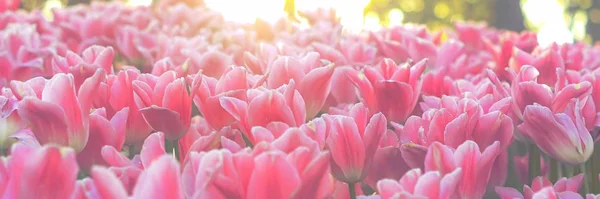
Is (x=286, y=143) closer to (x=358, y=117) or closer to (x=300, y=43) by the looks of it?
(x=358, y=117)

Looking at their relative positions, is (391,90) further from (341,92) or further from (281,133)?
(281,133)

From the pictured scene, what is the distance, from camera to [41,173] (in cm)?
126

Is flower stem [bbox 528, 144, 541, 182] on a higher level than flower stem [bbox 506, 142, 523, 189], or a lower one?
higher

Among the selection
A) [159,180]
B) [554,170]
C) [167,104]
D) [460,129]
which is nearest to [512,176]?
[554,170]

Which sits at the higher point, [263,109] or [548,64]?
[263,109]

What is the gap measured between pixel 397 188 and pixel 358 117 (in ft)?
1.46

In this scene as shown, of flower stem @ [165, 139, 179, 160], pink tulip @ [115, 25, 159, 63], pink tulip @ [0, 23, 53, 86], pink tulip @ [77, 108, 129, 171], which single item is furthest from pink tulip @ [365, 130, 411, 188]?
pink tulip @ [115, 25, 159, 63]

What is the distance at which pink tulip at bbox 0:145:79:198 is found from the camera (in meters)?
1.25

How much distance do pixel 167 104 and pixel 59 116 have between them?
277 mm

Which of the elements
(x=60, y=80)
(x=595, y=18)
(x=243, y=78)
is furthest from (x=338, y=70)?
(x=595, y=18)

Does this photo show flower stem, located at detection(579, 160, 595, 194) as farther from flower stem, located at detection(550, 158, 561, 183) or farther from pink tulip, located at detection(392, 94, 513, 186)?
pink tulip, located at detection(392, 94, 513, 186)

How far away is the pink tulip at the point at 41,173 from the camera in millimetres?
1250

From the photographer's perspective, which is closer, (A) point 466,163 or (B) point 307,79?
(A) point 466,163

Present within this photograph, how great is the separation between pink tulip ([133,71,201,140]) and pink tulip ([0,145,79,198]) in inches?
20.2
